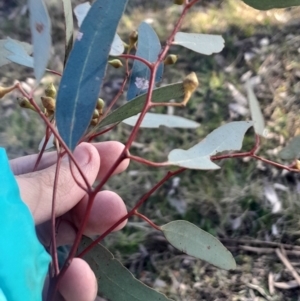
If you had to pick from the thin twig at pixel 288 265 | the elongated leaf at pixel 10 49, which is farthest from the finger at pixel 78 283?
the thin twig at pixel 288 265

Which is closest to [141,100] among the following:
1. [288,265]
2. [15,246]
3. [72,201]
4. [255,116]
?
[255,116]

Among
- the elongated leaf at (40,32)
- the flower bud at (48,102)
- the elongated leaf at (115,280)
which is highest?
the elongated leaf at (40,32)

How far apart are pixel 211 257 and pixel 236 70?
1.36 m

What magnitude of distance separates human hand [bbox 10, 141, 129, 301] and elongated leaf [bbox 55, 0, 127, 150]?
220 millimetres

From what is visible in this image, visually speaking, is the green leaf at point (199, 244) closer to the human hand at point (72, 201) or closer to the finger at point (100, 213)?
the human hand at point (72, 201)

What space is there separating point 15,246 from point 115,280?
0.67ft

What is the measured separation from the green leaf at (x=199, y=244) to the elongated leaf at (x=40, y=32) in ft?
1.04

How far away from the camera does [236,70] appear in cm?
190

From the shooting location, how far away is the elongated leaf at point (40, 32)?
520 mm

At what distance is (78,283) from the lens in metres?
0.83

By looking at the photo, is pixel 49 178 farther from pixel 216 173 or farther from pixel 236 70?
pixel 236 70

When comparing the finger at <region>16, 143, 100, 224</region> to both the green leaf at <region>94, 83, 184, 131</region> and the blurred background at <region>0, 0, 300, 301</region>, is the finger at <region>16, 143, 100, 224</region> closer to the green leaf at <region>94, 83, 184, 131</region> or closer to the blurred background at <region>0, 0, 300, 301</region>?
the green leaf at <region>94, 83, 184, 131</region>

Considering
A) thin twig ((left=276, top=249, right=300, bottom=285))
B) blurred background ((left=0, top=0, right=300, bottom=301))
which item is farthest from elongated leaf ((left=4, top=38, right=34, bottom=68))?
thin twig ((left=276, top=249, right=300, bottom=285))

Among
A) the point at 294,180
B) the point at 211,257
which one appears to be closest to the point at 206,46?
the point at 211,257
